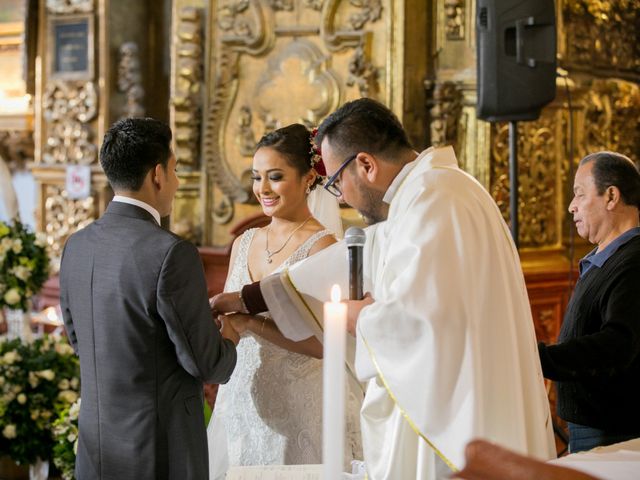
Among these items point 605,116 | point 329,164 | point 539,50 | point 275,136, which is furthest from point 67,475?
point 605,116

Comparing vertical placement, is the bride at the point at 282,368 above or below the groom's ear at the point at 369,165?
below

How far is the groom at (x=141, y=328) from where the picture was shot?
8.76 feet

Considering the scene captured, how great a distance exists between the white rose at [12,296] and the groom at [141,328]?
7.43 ft

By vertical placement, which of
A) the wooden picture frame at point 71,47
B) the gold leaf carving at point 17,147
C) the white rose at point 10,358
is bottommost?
the white rose at point 10,358

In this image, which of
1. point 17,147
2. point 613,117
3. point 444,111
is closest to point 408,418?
point 444,111

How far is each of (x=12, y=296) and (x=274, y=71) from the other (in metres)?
2.29

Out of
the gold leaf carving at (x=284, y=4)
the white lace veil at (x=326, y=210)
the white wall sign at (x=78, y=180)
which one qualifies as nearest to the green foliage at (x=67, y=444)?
the white lace veil at (x=326, y=210)

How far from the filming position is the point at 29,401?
16.3ft

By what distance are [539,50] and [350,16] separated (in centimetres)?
193

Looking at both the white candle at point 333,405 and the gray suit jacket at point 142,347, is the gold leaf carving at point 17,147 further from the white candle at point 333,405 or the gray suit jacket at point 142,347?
the white candle at point 333,405

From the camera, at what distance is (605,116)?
6691 mm

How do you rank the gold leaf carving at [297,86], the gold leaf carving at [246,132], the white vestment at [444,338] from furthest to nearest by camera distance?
the gold leaf carving at [246,132]
the gold leaf carving at [297,86]
the white vestment at [444,338]

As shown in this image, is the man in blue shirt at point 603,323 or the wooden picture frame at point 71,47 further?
the wooden picture frame at point 71,47

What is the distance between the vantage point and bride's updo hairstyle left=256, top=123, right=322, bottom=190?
11.4ft
